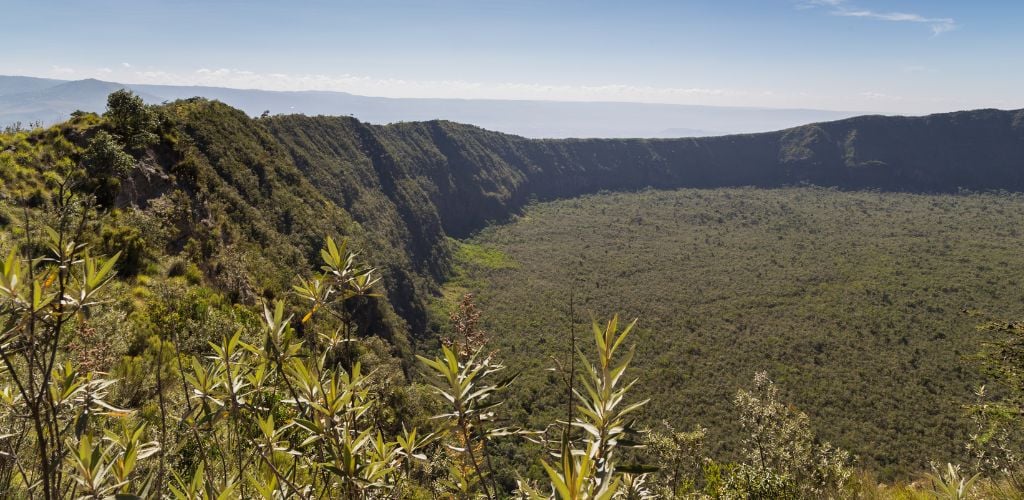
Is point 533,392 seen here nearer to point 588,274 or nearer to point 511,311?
point 511,311

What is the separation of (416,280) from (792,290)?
44.0m

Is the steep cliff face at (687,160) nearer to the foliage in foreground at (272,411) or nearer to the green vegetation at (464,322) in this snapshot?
the green vegetation at (464,322)

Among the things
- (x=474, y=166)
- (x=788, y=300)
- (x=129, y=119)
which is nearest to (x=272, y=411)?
(x=129, y=119)

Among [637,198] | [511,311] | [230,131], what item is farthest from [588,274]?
[637,198]

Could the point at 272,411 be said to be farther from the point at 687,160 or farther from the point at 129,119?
the point at 687,160

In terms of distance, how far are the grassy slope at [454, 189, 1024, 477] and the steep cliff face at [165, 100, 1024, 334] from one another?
9619 millimetres

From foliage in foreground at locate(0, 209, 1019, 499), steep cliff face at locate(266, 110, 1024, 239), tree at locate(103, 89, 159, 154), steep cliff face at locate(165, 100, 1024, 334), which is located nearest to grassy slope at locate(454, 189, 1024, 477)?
steep cliff face at locate(165, 100, 1024, 334)

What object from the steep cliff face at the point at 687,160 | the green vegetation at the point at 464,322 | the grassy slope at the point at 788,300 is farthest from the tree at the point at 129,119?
the steep cliff face at the point at 687,160

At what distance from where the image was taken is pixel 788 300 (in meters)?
51.4

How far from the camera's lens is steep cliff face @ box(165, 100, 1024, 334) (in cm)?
3206

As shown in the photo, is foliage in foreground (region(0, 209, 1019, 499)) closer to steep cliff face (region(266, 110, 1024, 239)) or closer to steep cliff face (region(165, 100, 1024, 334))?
steep cliff face (region(165, 100, 1024, 334))

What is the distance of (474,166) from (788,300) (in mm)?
64927

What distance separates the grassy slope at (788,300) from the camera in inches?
1253

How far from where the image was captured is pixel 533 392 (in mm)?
33688
